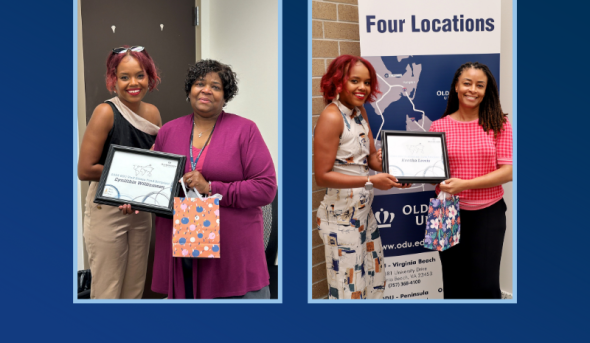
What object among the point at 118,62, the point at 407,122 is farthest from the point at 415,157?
the point at 118,62

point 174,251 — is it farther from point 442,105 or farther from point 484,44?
point 484,44

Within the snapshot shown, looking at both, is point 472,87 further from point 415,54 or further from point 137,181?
point 137,181

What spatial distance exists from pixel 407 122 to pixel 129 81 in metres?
1.62

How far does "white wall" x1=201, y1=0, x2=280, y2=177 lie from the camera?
107 inches

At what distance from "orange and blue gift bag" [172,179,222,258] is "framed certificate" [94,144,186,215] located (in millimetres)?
87

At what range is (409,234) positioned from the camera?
2.86m

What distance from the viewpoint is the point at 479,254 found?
2469mm

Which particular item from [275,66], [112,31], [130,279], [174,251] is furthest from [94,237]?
[275,66]

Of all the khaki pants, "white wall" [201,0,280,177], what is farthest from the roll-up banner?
the khaki pants

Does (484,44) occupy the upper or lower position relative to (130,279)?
upper

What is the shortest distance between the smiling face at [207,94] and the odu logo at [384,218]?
4.07 feet

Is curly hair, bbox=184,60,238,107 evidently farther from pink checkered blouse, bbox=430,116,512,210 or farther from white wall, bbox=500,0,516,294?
white wall, bbox=500,0,516,294

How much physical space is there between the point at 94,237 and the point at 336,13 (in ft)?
6.46

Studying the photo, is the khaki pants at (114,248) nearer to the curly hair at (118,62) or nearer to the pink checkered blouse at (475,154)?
the curly hair at (118,62)
